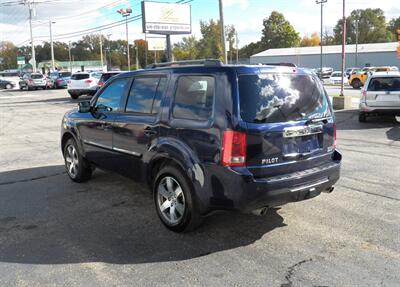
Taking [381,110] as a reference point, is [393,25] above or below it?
above

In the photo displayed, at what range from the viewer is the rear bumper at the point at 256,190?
4074 millimetres

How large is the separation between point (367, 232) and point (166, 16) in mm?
39367

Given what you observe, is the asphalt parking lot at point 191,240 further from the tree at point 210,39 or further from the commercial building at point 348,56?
the tree at point 210,39

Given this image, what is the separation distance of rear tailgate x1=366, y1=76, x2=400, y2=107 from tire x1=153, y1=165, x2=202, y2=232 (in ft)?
33.4

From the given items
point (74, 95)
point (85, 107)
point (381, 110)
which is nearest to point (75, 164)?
point (85, 107)

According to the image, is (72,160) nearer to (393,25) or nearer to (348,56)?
(348,56)

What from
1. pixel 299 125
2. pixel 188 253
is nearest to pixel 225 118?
pixel 299 125

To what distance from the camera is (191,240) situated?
456cm

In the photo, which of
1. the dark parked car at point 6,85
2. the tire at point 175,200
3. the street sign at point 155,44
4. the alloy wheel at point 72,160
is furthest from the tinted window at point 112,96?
the street sign at point 155,44

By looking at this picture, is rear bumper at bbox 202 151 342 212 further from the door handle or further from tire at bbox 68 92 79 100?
tire at bbox 68 92 79 100

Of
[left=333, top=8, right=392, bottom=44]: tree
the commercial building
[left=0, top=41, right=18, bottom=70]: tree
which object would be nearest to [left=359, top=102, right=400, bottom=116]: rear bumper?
the commercial building

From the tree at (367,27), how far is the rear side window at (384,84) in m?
116

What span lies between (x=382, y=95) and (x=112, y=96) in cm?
980

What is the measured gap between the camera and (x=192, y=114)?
14.7 feet
